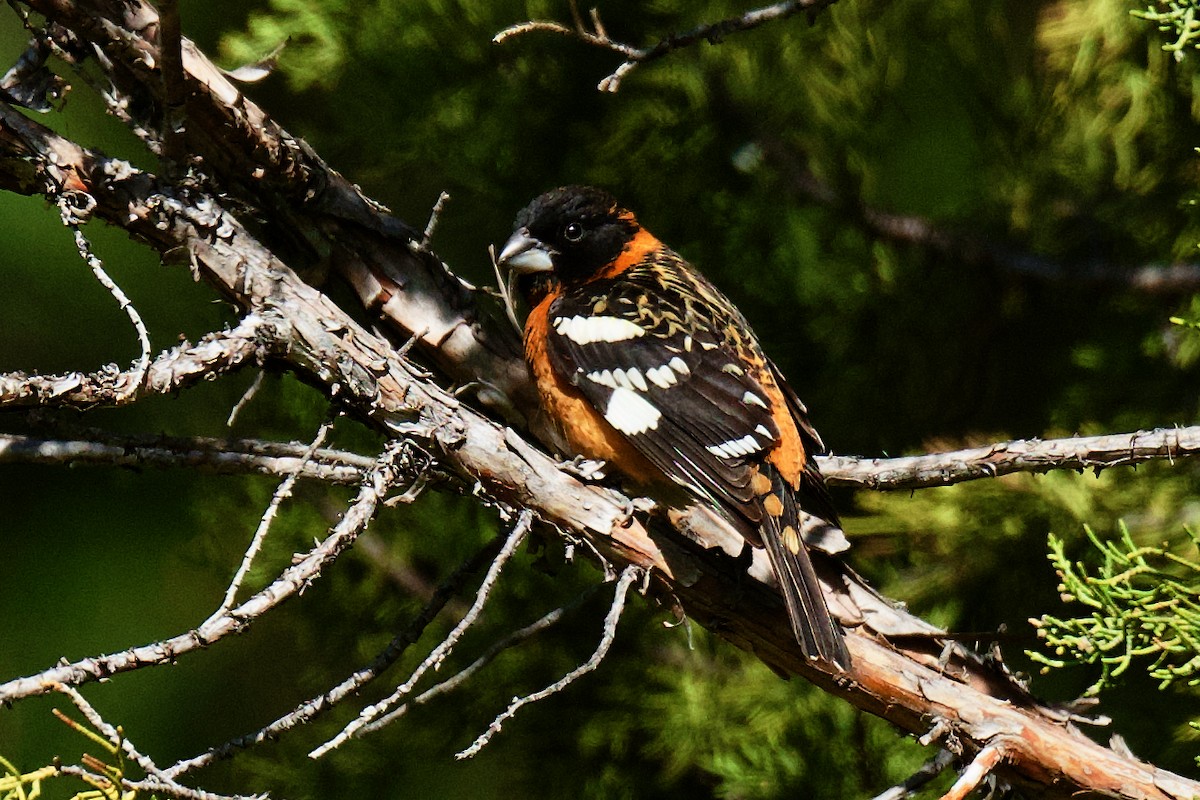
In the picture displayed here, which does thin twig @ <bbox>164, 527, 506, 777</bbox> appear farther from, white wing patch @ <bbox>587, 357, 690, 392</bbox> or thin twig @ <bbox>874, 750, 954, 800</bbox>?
thin twig @ <bbox>874, 750, 954, 800</bbox>

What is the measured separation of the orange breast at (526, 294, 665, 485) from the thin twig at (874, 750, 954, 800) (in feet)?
2.75

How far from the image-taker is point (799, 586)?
8.16 feet

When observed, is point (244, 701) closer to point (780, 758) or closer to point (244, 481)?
point (244, 481)

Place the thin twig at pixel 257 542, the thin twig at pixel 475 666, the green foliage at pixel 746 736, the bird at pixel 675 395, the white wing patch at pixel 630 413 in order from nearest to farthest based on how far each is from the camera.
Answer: the thin twig at pixel 257 542, the thin twig at pixel 475 666, the bird at pixel 675 395, the white wing patch at pixel 630 413, the green foliage at pixel 746 736

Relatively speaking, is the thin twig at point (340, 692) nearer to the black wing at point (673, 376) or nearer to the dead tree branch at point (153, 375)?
the black wing at point (673, 376)

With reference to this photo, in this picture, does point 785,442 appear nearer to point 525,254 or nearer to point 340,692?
point 525,254

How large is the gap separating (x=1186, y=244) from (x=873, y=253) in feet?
2.57

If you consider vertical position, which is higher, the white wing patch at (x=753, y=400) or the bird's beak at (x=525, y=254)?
the bird's beak at (x=525, y=254)

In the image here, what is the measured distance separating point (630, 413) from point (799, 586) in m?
0.59

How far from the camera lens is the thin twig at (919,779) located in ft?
7.67

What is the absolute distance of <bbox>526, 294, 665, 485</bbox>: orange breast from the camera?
113 inches

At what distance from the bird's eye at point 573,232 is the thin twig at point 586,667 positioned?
1.13m

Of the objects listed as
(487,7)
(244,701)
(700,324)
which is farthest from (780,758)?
(244,701)

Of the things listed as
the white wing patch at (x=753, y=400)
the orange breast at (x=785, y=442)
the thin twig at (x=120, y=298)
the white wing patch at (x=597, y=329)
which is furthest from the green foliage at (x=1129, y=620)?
the thin twig at (x=120, y=298)
